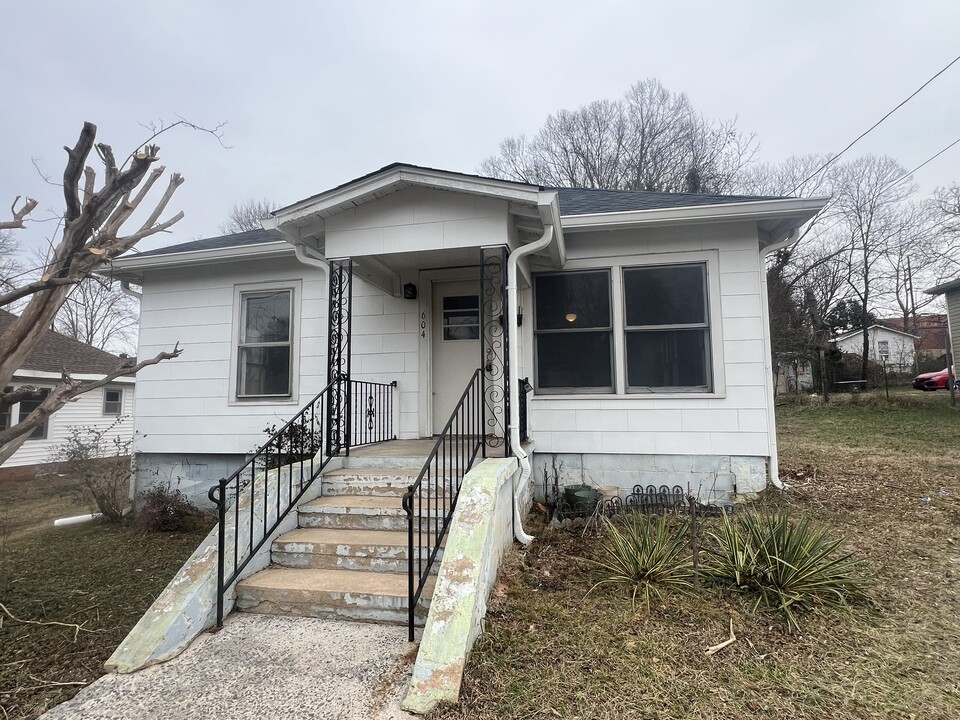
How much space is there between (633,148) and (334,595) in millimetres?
21603

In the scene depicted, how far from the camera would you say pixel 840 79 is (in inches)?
516

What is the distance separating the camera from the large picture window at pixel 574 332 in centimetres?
544

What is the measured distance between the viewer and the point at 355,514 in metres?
→ 3.78

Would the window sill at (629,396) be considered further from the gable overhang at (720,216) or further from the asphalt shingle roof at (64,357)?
the asphalt shingle roof at (64,357)

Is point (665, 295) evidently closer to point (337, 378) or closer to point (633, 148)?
point (337, 378)

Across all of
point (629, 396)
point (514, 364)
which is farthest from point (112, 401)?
point (629, 396)

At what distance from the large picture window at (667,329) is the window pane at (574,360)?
26 cm

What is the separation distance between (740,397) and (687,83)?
2049 centimetres

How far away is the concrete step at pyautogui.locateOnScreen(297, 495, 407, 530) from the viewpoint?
370 cm

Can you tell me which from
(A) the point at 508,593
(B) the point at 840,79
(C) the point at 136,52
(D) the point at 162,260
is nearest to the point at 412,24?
(C) the point at 136,52

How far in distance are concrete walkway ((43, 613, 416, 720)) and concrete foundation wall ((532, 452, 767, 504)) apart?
283 cm

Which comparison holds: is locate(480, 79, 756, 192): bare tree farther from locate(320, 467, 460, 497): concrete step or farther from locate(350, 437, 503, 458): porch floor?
locate(320, 467, 460, 497): concrete step

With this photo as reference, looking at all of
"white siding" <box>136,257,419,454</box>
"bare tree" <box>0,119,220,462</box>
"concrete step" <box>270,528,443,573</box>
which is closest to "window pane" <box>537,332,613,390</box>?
"white siding" <box>136,257,419,454</box>

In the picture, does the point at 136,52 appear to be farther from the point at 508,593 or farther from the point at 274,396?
the point at 508,593
